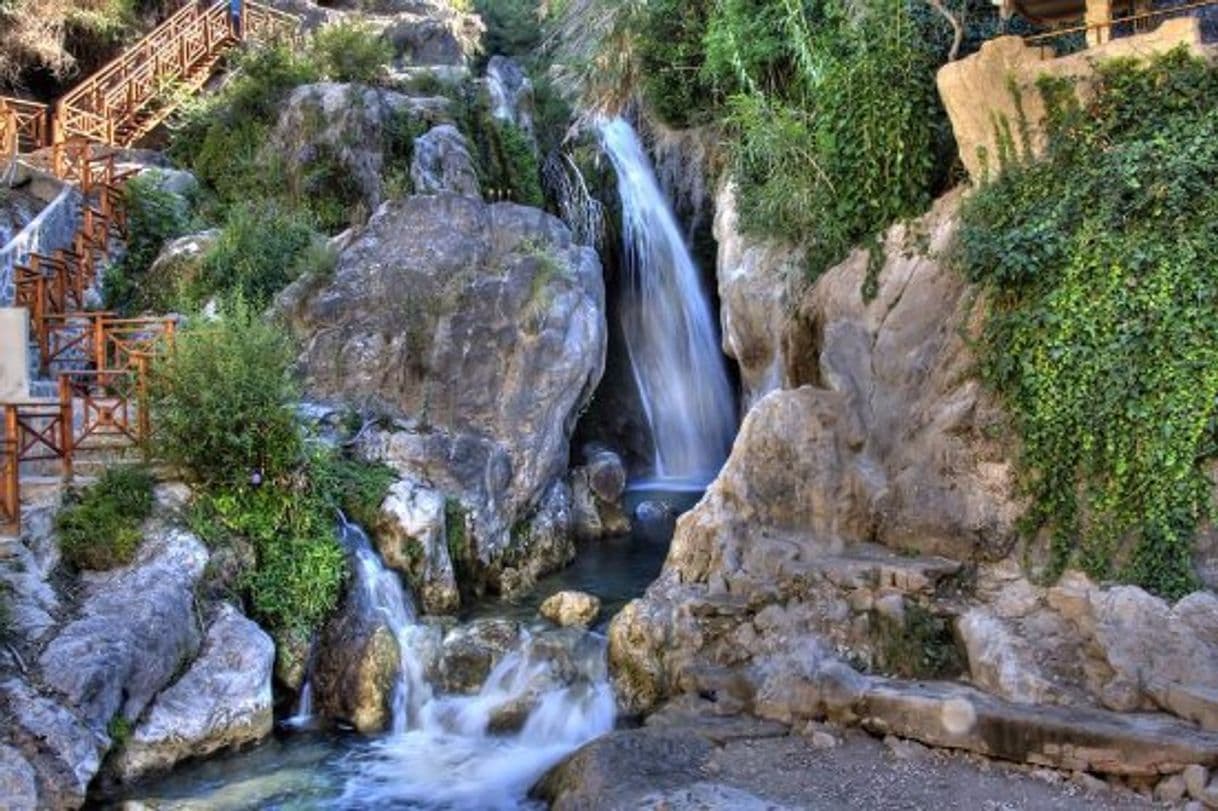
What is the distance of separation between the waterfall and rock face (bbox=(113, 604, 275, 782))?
1.03 m

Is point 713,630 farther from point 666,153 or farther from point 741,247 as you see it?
point 666,153

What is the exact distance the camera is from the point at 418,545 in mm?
11602

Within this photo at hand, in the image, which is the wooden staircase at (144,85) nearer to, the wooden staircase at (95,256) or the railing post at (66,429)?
the wooden staircase at (95,256)

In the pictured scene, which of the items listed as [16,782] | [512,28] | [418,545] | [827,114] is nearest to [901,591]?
[418,545]

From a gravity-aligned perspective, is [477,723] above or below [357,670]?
below

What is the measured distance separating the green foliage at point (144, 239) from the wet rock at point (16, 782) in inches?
390

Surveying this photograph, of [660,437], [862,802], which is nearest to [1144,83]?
[862,802]

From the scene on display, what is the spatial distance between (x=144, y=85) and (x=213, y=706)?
54.1 ft

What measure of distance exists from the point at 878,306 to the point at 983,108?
8.46ft

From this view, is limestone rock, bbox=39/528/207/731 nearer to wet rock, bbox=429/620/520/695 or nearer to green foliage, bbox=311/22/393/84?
wet rock, bbox=429/620/520/695

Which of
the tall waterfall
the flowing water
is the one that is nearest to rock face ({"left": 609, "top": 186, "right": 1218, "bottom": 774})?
the flowing water

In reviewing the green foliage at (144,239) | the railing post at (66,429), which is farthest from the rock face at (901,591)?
the green foliage at (144,239)

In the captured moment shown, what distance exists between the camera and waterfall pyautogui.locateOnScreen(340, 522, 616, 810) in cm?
846

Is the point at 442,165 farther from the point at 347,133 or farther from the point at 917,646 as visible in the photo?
the point at 917,646
